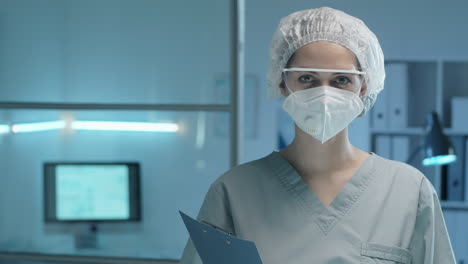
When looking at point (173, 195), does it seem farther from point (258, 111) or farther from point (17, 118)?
point (258, 111)

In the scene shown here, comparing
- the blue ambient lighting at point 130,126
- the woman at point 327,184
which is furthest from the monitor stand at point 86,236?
the woman at point 327,184

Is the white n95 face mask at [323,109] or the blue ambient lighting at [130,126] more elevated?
the white n95 face mask at [323,109]

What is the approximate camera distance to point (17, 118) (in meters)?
Answer: 2.49

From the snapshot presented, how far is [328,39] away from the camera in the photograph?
3.51 feet

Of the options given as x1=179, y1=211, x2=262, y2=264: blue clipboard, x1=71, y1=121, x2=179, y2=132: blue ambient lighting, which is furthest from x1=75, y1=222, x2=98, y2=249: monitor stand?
x1=179, y1=211, x2=262, y2=264: blue clipboard

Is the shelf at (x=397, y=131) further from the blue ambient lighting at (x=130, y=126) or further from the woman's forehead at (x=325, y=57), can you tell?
the woman's forehead at (x=325, y=57)

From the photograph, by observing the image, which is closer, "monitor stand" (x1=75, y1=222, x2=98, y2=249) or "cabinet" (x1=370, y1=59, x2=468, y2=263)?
"monitor stand" (x1=75, y1=222, x2=98, y2=249)

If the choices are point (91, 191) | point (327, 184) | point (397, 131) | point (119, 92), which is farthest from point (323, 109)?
point (397, 131)

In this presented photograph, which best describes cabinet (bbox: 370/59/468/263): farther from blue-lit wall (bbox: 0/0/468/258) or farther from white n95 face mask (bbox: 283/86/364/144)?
white n95 face mask (bbox: 283/86/364/144)

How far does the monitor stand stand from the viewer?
254 cm

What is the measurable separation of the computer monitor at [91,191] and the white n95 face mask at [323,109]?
4.98ft

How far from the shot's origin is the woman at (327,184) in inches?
41.5

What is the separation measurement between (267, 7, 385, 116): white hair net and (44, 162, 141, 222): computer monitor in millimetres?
1479

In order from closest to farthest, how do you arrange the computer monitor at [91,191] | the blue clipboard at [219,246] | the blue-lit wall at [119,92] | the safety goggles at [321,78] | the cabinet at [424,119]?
the blue clipboard at [219,246] → the safety goggles at [321,78] → the blue-lit wall at [119,92] → the computer monitor at [91,191] → the cabinet at [424,119]
